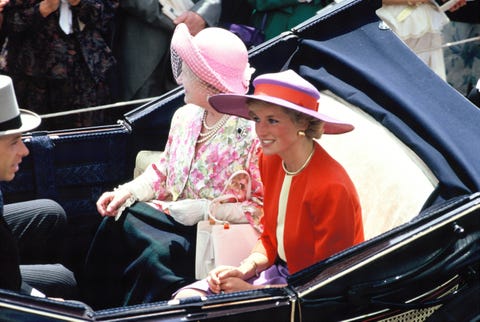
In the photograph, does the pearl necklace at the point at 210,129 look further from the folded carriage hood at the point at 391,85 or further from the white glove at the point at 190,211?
the folded carriage hood at the point at 391,85

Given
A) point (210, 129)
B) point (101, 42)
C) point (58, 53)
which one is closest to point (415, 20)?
point (101, 42)

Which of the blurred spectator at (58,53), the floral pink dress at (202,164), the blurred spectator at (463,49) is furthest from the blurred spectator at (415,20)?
the floral pink dress at (202,164)

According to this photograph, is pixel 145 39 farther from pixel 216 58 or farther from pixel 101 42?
pixel 216 58

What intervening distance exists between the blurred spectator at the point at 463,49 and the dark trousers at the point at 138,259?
304 centimetres

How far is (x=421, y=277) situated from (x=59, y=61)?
96.5 inches

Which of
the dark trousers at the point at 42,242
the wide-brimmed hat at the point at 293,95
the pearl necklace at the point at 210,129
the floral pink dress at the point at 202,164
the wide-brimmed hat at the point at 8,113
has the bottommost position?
the dark trousers at the point at 42,242

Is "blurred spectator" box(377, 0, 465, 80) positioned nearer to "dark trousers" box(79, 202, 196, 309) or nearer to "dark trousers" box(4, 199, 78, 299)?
"dark trousers" box(79, 202, 196, 309)

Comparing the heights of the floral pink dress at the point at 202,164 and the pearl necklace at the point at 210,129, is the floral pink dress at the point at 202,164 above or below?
below

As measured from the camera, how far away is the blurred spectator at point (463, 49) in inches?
233

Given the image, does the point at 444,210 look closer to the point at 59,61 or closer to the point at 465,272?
the point at 465,272

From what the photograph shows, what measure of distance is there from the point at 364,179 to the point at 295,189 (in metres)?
0.42

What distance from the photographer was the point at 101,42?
4.76m

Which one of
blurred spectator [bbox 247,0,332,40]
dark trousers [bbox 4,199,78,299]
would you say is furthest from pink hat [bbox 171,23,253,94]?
blurred spectator [bbox 247,0,332,40]

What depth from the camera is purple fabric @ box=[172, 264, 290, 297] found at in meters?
3.14
